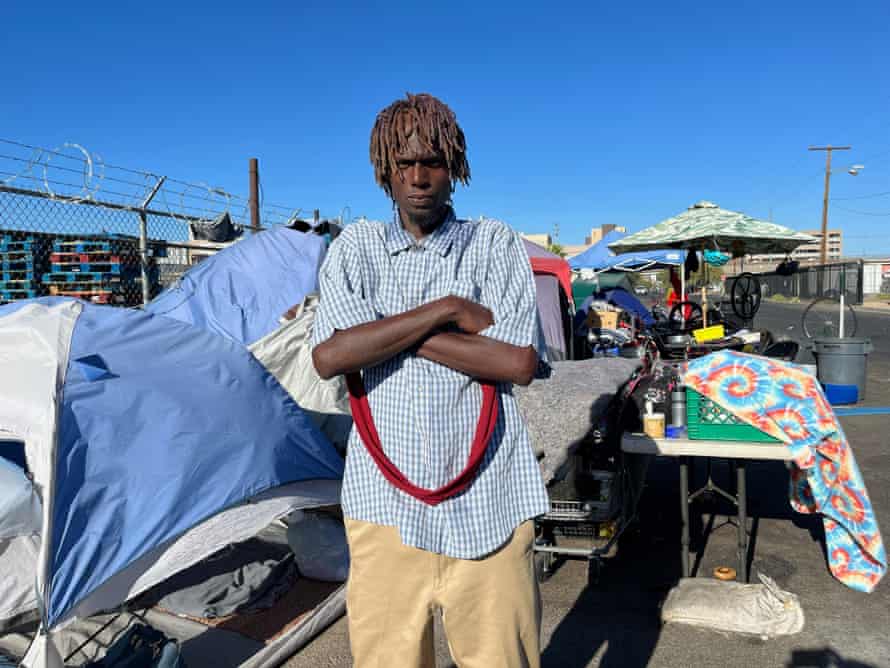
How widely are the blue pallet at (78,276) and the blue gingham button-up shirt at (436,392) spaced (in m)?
6.05

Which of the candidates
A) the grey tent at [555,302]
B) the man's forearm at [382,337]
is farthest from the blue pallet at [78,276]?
the man's forearm at [382,337]

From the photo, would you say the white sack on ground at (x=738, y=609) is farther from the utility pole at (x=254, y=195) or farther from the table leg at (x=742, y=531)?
the utility pole at (x=254, y=195)

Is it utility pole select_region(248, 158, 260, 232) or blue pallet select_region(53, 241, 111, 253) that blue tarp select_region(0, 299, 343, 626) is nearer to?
blue pallet select_region(53, 241, 111, 253)

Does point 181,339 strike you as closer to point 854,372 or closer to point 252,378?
point 252,378

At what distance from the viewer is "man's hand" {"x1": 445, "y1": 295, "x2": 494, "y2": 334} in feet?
5.54

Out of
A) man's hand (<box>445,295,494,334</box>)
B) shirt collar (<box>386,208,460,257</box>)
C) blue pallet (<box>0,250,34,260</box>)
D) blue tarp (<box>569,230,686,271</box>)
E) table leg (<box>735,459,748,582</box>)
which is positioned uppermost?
blue tarp (<box>569,230,686,271</box>)

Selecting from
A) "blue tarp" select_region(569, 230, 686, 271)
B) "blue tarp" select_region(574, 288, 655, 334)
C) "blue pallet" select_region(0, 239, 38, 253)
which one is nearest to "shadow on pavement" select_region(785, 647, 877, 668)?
"blue pallet" select_region(0, 239, 38, 253)

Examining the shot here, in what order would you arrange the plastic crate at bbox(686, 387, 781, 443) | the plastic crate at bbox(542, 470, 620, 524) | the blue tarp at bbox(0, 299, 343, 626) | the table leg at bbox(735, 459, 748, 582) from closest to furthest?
1. the blue tarp at bbox(0, 299, 343, 626)
2. the plastic crate at bbox(686, 387, 781, 443)
3. the table leg at bbox(735, 459, 748, 582)
4. the plastic crate at bbox(542, 470, 620, 524)

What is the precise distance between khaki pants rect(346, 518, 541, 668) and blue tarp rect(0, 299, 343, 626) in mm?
1550

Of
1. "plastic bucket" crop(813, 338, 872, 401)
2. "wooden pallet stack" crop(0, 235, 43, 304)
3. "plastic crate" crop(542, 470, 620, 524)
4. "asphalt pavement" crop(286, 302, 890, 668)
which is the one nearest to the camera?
"asphalt pavement" crop(286, 302, 890, 668)

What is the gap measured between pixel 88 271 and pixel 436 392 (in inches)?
259

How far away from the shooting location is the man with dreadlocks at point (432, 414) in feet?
5.51

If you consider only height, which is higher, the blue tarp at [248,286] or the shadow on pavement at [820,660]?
the blue tarp at [248,286]

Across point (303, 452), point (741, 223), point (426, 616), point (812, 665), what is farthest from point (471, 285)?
point (741, 223)
